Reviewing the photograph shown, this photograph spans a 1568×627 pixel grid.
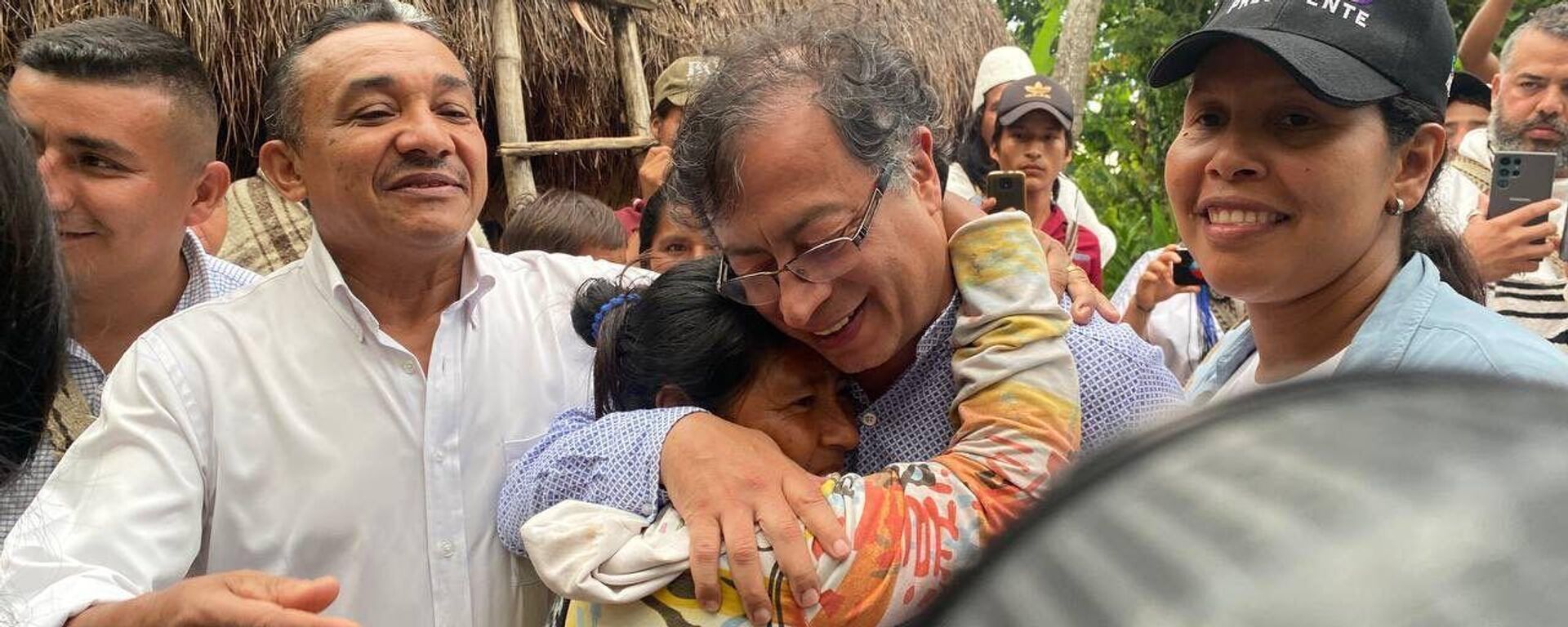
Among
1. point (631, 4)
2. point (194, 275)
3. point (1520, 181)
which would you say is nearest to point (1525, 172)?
point (1520, 181)

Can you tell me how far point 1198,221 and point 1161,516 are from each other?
4.78 ft

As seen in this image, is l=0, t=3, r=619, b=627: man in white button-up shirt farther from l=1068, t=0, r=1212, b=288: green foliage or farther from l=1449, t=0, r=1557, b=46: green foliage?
l=1449, t=0, r=1557, b=46: green foliage

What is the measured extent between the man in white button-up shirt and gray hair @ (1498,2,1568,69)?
9.06 feet

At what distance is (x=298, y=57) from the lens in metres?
2.23

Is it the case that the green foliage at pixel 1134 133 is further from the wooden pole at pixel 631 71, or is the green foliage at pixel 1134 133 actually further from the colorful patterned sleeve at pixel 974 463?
the colorful patterned sleeve at pixel 974 463

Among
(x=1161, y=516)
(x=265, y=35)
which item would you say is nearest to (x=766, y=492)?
(x=1161, y=516)

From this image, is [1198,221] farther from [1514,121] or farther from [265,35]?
[265,35]

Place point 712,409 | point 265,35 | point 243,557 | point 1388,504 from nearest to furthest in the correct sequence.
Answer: point 1388,504, point 712,409, point 243,557, point 265,35

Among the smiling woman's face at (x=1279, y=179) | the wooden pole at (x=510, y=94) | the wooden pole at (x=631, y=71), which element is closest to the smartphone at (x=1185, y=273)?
the smiling woman's face at (x=1279, y=179)

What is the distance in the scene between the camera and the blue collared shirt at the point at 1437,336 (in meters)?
1.29

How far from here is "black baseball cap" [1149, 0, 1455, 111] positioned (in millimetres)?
1445

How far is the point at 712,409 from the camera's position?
1767mm

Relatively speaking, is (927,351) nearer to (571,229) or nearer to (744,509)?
(744,509)

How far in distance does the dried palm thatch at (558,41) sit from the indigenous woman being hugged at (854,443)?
2400 millimetres
